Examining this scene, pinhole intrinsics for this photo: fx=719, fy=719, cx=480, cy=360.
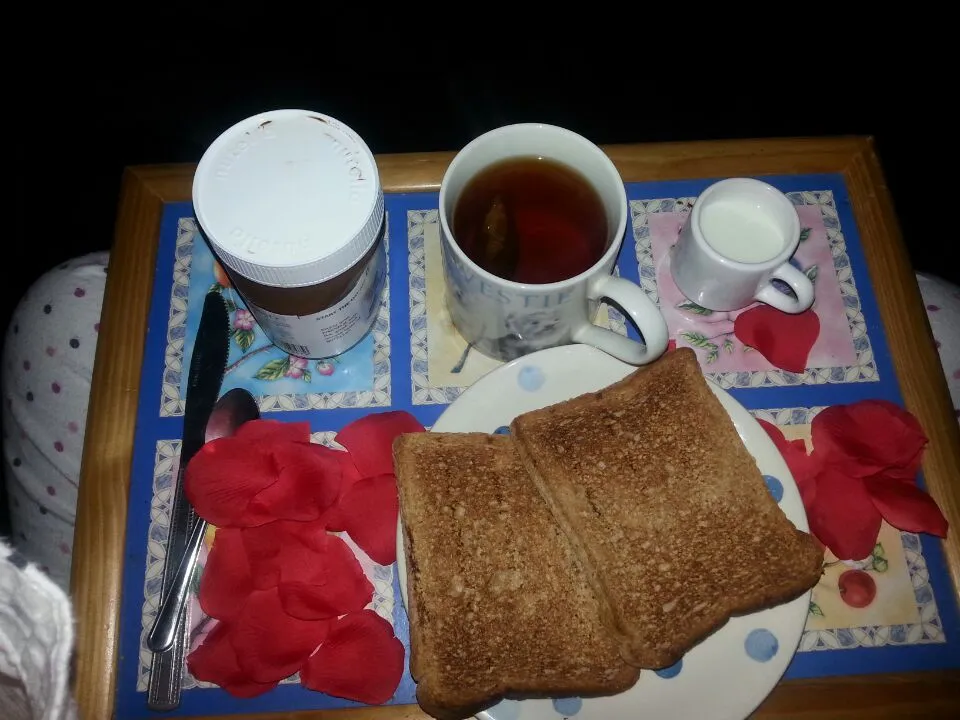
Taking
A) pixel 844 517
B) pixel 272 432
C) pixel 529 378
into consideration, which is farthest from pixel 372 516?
pixel 844 517

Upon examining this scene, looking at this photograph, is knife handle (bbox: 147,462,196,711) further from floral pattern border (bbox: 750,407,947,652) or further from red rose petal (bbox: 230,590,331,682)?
floral pattern border (bbox: 750,407,947,652)

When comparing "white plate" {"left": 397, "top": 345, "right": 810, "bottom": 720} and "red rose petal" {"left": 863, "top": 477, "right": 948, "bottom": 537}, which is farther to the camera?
"red rose petal" {"left": 863, "top": 477, "right": 948, "bottom": 537}

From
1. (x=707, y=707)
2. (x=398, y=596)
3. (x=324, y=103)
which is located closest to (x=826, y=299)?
(x=707, y=707)

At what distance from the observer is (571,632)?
0.92 meters

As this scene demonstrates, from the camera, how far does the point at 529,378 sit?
104 centimetres

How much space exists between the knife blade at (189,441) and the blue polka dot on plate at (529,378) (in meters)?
0.47

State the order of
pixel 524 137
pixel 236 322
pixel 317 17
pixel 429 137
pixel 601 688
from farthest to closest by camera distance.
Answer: pixel 317 17 < pixel 429 137 < pixel 236 322 < pixel 524 137 < pixel 601 688

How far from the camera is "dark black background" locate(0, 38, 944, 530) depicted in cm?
203

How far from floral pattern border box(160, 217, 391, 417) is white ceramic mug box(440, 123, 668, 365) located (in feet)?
0.51

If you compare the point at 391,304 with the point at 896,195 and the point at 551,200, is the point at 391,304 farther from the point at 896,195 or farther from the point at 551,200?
the point at 896,195

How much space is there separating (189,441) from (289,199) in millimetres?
439

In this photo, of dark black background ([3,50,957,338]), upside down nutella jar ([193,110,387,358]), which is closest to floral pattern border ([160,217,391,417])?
upside down nutella jar ([193,110,387,358])

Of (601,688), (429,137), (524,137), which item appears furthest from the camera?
(429,137)

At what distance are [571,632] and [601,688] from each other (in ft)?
0.24
